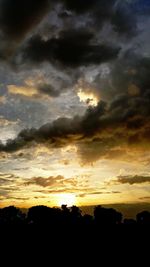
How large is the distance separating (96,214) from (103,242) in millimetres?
88399

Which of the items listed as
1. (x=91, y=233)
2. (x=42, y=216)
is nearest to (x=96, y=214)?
(x=42, y=216)

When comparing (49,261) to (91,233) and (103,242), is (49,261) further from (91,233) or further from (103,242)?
→ (91,233)

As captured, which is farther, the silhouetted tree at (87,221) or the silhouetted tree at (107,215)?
the silhouetted tree at (107,215)

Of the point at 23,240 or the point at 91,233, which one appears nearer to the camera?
the point at 23,240

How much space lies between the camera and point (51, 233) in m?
116

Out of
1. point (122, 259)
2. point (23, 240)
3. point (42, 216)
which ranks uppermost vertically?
point (42, 216)

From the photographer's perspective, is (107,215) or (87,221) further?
(107,215)

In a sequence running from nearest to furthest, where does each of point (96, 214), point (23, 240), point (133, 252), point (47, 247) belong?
point (133, 252) → point (47, 247) → point (23, 240) → point (96, 214)

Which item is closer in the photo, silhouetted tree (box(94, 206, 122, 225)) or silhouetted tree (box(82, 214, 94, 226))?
silhouetted tree (box(82, 214, 94, 226))

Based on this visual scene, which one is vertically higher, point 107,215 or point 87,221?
point 107,215

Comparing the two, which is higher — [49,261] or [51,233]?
[51,233]

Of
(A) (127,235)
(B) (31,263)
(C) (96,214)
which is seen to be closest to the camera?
(B) (31,263)

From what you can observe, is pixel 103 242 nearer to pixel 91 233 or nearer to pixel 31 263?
pixel 91 233

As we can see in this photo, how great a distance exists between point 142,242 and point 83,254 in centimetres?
2076
